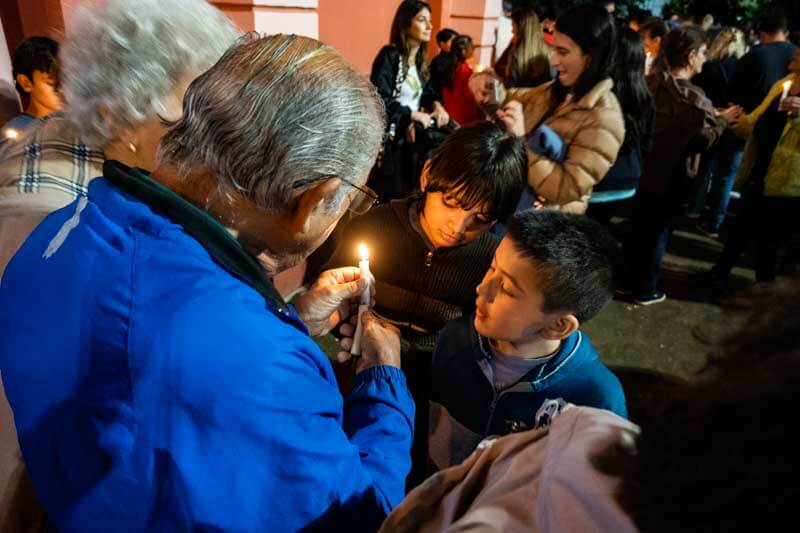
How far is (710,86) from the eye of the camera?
5.60 metres

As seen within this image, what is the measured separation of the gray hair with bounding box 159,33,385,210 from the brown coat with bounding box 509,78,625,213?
208 cm

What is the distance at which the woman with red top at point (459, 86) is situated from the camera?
488 cm

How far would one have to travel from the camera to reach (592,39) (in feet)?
9.14

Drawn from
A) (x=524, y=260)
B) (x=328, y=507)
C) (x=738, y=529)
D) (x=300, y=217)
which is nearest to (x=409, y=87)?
(x=524, y=260)

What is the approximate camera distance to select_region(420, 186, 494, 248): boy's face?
5.96 feet

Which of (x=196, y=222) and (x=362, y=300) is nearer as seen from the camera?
(x=196, y=222)

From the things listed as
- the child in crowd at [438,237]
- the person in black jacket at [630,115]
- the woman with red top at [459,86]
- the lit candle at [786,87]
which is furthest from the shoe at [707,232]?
the child in crowd at [438,237]

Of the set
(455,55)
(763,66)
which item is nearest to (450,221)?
(455,55)

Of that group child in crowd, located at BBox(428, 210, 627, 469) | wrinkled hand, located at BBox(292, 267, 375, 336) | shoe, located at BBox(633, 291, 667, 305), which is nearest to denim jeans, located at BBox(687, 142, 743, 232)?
shoe, located at BBox(633, 291, 667, 305)

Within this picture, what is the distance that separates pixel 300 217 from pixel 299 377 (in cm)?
30

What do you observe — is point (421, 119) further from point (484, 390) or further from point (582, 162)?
point (484, 390)

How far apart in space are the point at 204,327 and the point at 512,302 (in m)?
1.04

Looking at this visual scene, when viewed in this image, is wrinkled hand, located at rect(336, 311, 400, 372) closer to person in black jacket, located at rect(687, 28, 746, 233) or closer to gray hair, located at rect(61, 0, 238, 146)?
gray hair, located at rect(61, 0, 238, 146)

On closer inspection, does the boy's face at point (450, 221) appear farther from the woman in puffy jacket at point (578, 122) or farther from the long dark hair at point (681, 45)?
the long dark hair at point (681, 45)
